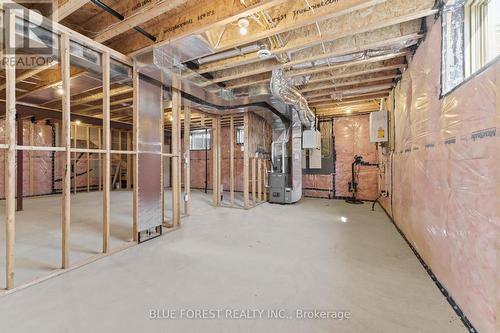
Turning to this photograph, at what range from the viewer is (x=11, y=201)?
1.80 m

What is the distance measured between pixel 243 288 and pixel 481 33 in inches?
100

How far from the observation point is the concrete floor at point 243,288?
143cm

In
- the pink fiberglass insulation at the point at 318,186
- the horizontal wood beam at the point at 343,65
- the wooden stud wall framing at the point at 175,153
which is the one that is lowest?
the pink fiberglass insulation at the point at 318,186

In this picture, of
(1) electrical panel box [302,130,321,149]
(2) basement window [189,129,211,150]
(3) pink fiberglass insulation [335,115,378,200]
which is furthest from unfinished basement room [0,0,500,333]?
(2) basement window [189,129,211,150]

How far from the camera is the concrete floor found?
4.70 feet

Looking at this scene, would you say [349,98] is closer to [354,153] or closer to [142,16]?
[354,153]

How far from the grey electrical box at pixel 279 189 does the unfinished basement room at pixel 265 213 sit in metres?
1.01

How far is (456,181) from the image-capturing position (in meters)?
1.60

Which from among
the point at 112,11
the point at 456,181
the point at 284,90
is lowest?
the point at 456,181

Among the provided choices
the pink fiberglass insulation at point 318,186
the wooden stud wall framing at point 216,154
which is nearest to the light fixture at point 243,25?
the wooden stud wall framing at point 216,154

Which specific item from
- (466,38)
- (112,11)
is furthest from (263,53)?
(466,38)

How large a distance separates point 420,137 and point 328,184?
4.42m

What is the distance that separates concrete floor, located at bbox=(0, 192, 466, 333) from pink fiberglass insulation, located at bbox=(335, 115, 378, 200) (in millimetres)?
3288
